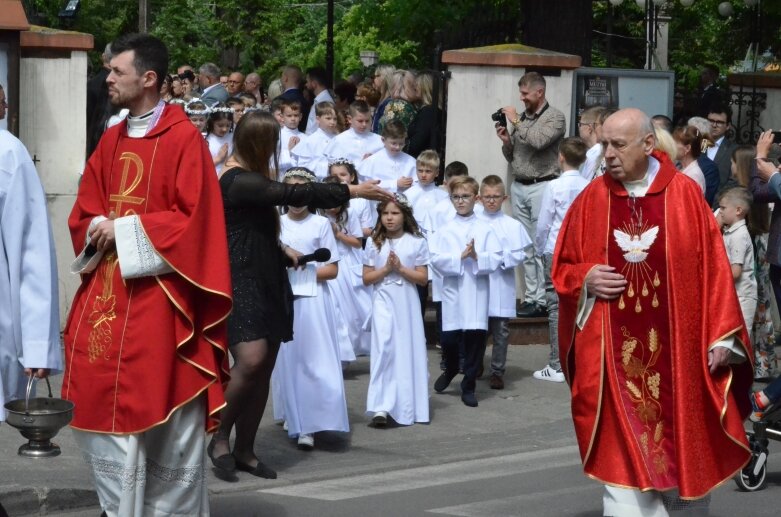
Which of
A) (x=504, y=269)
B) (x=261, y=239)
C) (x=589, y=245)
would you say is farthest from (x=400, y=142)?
(x=589, y=245)

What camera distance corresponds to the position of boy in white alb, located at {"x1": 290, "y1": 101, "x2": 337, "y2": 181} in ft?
47.7

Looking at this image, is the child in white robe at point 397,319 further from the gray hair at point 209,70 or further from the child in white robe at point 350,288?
the gray hair at point 209,70

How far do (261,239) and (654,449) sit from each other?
2.38 meters

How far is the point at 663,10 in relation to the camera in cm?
3516

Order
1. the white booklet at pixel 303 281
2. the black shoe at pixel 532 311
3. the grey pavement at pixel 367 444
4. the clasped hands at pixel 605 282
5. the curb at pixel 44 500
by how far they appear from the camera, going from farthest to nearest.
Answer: the black shoe at pixel 532 311 → the white booklet at pixel 303 281 → the grey pavement at pixel 367 444 → the curb at pixel 44 500 → the clasped hands at pixel 605 282

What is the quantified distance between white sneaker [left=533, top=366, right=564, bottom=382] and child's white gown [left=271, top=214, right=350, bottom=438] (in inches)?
110

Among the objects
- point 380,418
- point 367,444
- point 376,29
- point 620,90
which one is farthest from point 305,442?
point 376,29

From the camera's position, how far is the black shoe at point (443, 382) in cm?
1101

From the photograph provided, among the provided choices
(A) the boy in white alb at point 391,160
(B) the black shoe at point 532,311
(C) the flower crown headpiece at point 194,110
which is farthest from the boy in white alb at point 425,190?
(C) the flower crown headpiece at point 194,110

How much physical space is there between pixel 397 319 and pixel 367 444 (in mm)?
926

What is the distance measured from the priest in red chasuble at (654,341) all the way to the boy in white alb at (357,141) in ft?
25.5

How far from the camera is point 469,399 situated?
10.7 m

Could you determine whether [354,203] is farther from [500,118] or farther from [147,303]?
[147,303]

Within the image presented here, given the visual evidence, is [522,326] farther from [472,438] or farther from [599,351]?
[599,351]
